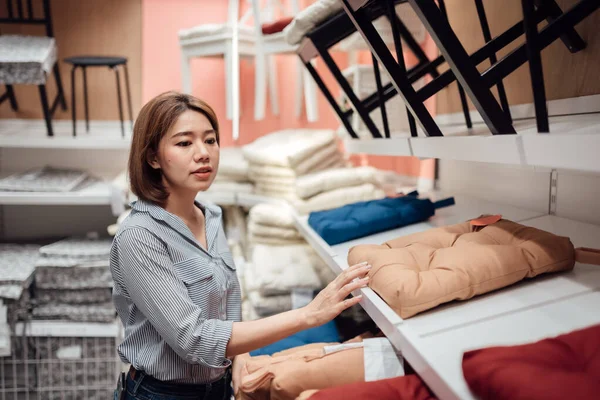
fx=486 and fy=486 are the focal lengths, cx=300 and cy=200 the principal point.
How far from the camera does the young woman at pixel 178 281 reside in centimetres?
103

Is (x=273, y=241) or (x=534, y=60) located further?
(x=273, y=241)

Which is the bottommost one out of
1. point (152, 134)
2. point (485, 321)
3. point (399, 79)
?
point (485, 321)

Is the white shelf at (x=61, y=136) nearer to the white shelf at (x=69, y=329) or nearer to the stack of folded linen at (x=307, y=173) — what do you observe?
the stack of folded linen at (x=307, y=173)

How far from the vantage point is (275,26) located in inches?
99.7

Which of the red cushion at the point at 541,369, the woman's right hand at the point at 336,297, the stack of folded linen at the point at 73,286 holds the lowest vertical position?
the stack of folded linen at the point at 73,286

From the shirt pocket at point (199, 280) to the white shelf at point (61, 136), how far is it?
4.74ft

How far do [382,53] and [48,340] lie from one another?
2.09 metres

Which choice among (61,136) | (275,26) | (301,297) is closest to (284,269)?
(301,297)

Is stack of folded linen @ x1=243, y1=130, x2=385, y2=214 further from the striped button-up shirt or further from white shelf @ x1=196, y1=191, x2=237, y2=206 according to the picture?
the striped button-up shirt

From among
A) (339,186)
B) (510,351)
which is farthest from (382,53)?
(339,186)

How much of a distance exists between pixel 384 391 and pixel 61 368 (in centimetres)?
203

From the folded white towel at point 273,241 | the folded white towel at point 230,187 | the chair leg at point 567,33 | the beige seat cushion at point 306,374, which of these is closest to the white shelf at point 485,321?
the beige seat cushion at point 306,374

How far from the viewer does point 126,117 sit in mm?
3018

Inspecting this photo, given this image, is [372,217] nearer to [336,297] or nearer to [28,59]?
[336,297]
